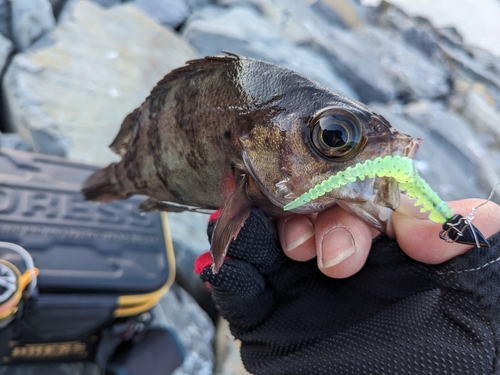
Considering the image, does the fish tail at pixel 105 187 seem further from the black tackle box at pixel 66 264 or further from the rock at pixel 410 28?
the rock at pixel 410 28

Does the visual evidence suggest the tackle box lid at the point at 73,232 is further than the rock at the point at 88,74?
No

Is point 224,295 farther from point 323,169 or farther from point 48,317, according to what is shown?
point 48,317

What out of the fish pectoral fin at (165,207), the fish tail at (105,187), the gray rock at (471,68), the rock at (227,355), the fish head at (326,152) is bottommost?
the rock at (227,355)

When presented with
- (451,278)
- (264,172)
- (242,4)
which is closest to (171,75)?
(264,172)

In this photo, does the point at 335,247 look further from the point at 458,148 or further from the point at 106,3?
the point at 458,148

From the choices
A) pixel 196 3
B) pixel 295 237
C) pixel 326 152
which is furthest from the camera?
pixel 196 3

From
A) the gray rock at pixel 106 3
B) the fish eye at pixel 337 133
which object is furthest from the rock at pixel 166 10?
the fish eye at pixel 337 133

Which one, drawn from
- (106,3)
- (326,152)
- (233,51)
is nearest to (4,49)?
(106,3)
